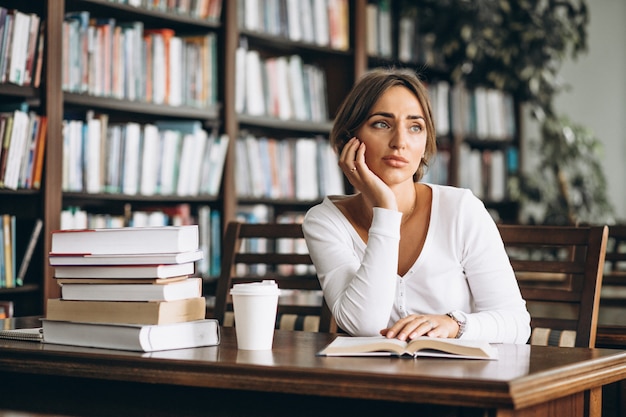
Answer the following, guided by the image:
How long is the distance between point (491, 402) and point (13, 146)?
90.0 inches

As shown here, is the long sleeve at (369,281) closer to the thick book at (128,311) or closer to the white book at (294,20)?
the thick book at (128,311)

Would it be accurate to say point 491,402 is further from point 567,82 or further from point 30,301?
point 567,82

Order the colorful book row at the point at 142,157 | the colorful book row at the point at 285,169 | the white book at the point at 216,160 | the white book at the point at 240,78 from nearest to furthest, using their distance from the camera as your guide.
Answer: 1. the colorful book row at the point at 142,157
2. the white book at the point at 216,160
3. the white book at the point at 240,78
4. the colorful book row at the point at 285,169

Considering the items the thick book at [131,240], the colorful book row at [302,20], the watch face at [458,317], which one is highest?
the colorful book row at [302,20]

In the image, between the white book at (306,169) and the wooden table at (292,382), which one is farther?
the white book at (306,169)

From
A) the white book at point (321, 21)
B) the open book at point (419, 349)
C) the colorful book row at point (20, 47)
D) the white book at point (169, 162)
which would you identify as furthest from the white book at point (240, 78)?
the open book at point (419, 349)

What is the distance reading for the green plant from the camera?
4836mm

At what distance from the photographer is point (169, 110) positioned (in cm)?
365

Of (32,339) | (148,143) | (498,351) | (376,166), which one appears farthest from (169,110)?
(498,351)

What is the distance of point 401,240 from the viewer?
2.06 m

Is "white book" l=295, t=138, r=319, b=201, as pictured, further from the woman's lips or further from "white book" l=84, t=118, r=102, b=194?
the woman's lips

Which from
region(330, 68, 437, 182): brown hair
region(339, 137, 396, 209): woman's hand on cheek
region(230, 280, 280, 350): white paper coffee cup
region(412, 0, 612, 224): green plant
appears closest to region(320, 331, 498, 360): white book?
region(230, 280, 280, 350): white paper coffee cup

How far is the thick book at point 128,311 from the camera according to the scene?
1.53 meters

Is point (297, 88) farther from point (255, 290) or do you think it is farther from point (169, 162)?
point (255, 290)
